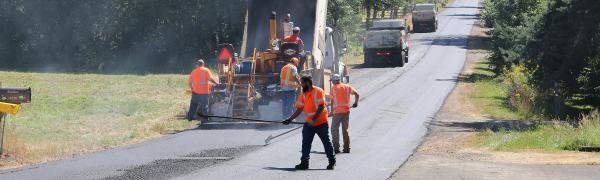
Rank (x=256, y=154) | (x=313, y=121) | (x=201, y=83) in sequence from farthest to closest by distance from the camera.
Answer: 1. (x=201, y=83)
2. (x=256, y=154)
3. (x=313, y=121)

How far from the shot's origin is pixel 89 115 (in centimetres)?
2681

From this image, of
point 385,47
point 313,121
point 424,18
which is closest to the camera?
point 313,121

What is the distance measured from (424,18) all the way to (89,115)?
60078 millimetres

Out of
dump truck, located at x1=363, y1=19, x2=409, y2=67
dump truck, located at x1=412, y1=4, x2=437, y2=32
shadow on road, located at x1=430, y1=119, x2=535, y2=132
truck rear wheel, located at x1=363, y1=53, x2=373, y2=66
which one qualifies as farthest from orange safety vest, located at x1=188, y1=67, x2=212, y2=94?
dump truck, located at x1=412, y1=4, x2=437, y2=32

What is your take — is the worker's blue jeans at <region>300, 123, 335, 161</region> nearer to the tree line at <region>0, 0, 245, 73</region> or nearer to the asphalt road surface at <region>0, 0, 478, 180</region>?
the asphalt road surface at <region>0, 0, 478, 180</region>

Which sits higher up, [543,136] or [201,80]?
[201,80]

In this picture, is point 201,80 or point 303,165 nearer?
point 303,165

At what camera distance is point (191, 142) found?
19547 mm

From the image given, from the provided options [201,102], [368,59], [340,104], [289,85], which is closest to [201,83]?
[201,102]

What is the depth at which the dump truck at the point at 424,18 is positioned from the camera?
82188 mm

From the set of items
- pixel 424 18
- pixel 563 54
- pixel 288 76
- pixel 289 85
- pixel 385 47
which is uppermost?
pixel 424 18

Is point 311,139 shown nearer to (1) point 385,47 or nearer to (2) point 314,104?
(2) point 314,104

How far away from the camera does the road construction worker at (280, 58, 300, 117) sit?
22.6 m

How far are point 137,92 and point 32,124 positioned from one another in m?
11.0
